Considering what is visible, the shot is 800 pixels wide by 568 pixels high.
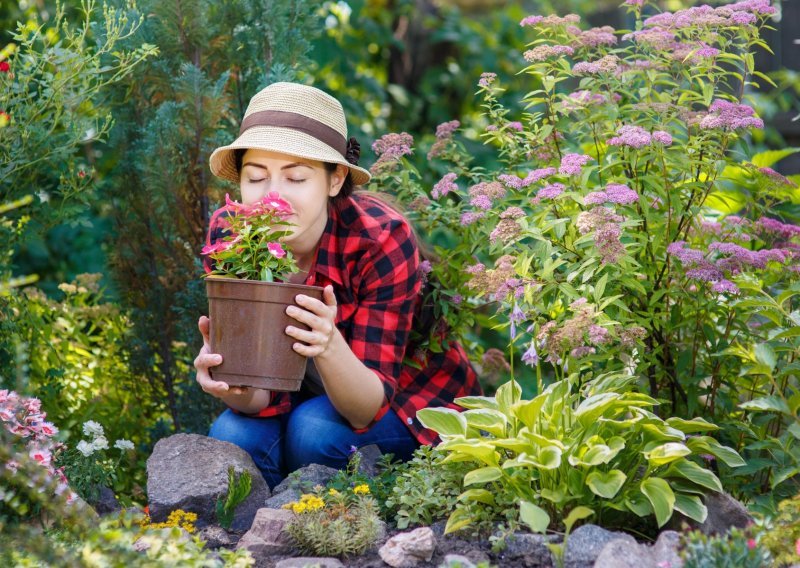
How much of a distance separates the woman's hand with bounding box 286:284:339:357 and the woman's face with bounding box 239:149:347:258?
0.25 meters

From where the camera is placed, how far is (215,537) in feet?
8.19

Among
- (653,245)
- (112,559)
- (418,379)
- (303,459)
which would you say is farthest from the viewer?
(418,379)

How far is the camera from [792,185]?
283 centimetres

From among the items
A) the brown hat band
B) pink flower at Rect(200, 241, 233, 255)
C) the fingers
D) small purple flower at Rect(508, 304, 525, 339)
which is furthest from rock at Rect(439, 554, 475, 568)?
the brown hat band

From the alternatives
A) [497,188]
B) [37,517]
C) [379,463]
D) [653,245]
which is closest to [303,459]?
[379,463]

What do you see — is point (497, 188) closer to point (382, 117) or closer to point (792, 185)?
point (792, 185)

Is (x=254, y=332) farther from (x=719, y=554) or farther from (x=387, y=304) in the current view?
(x=719, y=554)

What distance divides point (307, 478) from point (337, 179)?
0.87 meters

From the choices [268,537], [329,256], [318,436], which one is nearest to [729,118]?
[329,256]

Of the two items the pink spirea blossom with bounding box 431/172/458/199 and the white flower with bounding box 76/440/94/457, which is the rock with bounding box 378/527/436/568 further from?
the pink spirea blossom with bounding box 431/172/458/199

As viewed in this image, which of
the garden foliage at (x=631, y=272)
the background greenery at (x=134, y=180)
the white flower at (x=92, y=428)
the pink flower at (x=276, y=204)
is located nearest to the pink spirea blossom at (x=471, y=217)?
the garden foliage at (x=631, y=272)

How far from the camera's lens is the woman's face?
2676 millimetres

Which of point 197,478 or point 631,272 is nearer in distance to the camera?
point 631,272

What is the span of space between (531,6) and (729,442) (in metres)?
4.83
